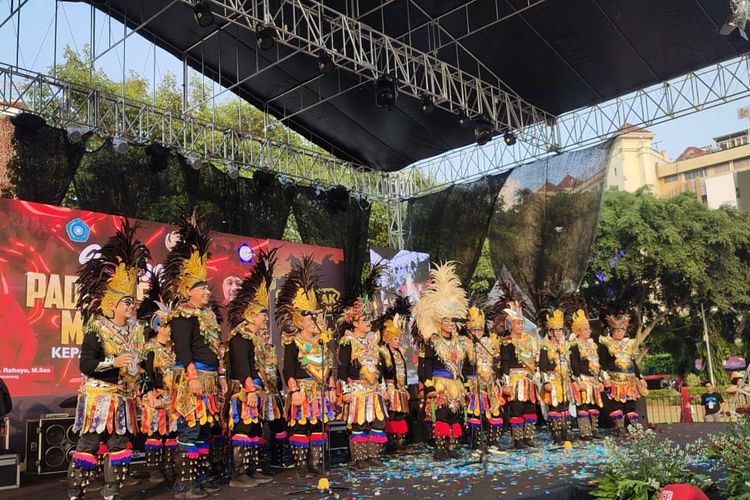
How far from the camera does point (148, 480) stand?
21.2ft

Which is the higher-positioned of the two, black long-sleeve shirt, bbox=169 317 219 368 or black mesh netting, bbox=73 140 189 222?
black mesh netting, bbox=73 140 189 222

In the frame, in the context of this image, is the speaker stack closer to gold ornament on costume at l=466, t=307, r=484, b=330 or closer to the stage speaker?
the stage speaker

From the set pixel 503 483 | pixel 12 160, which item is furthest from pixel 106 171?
pixel 503 483

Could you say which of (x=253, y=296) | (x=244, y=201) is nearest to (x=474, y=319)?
(x=253, y=296)

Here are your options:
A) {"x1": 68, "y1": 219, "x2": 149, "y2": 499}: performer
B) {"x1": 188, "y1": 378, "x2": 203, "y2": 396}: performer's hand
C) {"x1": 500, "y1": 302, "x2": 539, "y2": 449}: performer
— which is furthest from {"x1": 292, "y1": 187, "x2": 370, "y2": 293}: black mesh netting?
{"x1": 188, "y1": 378, "x2": 203, "y2": 396}: performer's hand

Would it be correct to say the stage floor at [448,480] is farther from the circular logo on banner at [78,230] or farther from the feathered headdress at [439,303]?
the circular logo on banner at [78,230]

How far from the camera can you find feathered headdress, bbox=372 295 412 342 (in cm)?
836

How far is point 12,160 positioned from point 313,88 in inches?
192

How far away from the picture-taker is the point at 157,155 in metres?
9.74

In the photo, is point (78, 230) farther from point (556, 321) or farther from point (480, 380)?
point (556, 321)

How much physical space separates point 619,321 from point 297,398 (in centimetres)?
461

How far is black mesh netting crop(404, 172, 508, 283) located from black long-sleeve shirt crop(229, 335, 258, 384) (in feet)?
22.4

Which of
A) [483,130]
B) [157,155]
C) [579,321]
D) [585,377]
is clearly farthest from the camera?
[483,130]

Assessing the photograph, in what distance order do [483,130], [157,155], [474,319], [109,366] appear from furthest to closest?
[483,130], [157,155], [474,319], [109,366]
